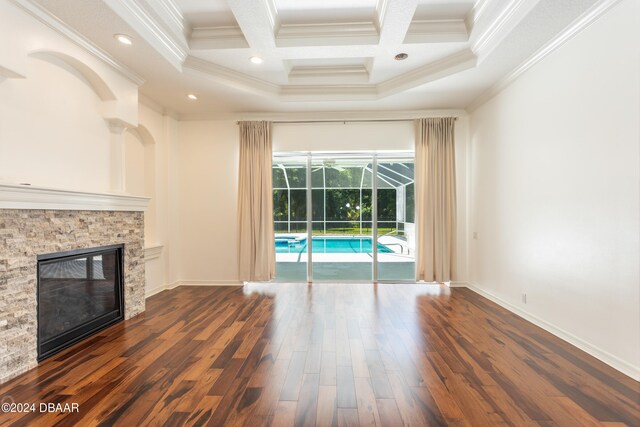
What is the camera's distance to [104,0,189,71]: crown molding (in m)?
2.47

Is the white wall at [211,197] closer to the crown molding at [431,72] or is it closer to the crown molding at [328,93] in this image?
the crown molding at [328,93]

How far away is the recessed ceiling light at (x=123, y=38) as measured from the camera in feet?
8.99

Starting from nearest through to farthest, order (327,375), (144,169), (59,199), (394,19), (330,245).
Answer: (327,375) → (59,199) → (394,19) → (144,169) → (330,245)

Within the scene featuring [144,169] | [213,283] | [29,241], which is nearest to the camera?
[29,241]

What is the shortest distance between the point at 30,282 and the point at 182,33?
8.84 ft

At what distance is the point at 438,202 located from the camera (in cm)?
476

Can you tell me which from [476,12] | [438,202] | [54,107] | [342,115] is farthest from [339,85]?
[54,107]

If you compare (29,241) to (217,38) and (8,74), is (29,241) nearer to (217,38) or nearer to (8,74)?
(8,74)

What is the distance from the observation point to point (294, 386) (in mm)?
2066

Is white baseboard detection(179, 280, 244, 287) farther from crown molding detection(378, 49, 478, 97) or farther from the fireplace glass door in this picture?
crown molding detection(378, 49, 478, 97)

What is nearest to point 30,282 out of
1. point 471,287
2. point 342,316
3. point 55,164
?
point 55,164

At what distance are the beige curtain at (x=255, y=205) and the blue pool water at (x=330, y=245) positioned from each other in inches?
17.2

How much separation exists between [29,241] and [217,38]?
259 centimetres

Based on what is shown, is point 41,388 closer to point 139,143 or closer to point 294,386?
point 294,386
